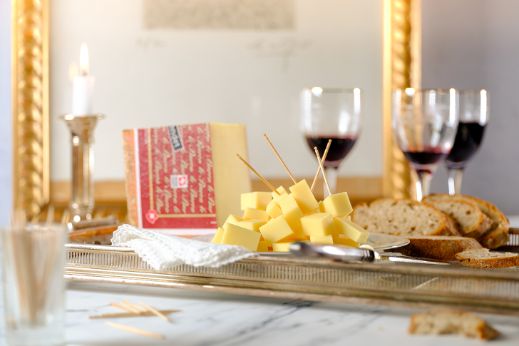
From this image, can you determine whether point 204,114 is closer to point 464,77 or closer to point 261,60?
point 261,60

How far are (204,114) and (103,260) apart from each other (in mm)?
955

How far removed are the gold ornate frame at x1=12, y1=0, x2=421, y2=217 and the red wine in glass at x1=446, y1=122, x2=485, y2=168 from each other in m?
0.30

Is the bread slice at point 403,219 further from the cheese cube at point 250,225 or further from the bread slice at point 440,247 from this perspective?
the cheese cube at point 250,225

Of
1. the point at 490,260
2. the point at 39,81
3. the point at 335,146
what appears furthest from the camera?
the point at 39,81

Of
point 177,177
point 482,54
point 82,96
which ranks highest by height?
point 482,54

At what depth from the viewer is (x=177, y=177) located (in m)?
1.17

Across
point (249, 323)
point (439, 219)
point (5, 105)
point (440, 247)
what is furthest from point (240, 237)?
point (5, 105)

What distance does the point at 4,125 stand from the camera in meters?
1.86

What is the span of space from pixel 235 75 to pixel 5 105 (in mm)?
473

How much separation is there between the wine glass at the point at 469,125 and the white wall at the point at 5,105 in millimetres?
896

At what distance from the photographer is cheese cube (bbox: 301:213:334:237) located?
893 mm

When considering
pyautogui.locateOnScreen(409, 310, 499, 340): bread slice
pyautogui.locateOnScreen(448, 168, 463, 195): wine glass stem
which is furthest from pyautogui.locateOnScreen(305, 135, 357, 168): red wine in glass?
pyautogui.locateOnScreen(409, 310, 499, 340): bread slice

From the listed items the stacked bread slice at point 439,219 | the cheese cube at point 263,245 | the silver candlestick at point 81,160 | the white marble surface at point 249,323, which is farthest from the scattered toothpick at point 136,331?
the silver candlestick at point 81,160

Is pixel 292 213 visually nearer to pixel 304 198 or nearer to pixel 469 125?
pixel 304 198
